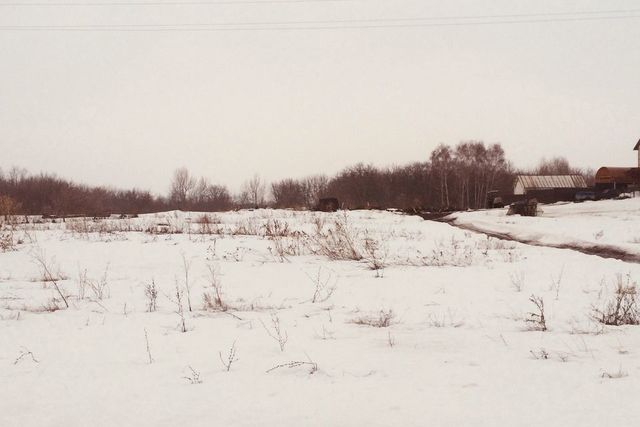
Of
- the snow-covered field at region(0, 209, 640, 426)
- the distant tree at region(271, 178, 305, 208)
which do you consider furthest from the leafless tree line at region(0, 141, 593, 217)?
the snow-covered field at region(0, 209, 640, 426)

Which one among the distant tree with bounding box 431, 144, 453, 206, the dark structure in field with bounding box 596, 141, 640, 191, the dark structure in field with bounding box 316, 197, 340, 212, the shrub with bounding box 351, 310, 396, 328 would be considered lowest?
the shrub with bounding box 351, 310, 396, 328

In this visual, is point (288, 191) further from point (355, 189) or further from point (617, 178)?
point (617, 178)

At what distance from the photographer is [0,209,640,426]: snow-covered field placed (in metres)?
2.26

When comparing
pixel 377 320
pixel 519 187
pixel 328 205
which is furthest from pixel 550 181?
pixel 377 320

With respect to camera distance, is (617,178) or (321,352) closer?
(321,352)

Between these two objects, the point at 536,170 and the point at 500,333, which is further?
the point at 536,170

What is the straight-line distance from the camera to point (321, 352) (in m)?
3.17

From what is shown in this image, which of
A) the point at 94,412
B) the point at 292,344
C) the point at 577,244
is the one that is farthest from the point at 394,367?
the point at 577,244

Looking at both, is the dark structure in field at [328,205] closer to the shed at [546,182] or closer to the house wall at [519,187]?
the house wall at [519,187]

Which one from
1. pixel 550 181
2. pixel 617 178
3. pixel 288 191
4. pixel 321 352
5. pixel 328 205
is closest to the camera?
pixel 321 352

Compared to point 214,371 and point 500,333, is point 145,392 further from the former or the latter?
point 500,333

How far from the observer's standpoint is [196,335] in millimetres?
3682

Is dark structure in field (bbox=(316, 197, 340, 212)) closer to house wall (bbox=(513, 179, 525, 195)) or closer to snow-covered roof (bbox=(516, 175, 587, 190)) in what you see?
house wall (bbox=(513, 179, 525, 195))

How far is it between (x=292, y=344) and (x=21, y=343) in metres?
2.33
